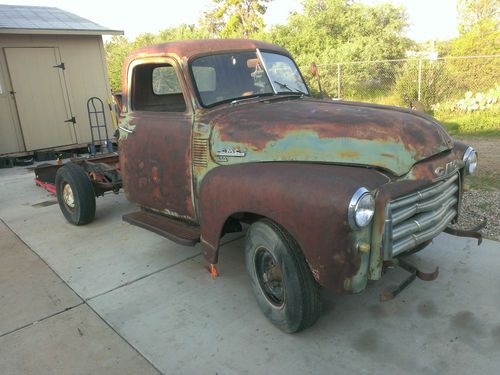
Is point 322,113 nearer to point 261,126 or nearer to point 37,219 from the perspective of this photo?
point 261,126

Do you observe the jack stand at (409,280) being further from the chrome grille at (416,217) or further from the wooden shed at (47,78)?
the wooden shed at (47,78)

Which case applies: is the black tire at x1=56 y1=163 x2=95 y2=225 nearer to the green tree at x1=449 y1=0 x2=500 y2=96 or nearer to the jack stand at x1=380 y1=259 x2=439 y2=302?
the jack stand at x1=380 y1=259 x2=439 y2=302

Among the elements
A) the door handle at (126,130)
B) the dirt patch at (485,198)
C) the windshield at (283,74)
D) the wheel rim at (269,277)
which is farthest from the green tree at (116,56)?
the wheel rim at (269,277)

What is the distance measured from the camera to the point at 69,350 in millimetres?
2824

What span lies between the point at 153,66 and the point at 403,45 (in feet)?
62.8

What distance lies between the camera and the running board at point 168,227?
3.49 metres

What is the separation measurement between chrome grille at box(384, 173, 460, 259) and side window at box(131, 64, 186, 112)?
2334 millimetres

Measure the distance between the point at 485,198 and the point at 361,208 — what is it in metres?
3.59

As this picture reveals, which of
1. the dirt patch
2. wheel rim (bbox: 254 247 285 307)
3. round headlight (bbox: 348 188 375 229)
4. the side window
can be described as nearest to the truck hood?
round headlight (bbox: 348 188 375 229)

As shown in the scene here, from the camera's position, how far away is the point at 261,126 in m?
2.96

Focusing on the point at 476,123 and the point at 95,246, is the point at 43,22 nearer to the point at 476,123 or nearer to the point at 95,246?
the point at 95,246

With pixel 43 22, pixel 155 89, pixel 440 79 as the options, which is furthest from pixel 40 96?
pixel 440 79

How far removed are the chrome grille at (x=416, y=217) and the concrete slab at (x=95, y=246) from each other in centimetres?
228

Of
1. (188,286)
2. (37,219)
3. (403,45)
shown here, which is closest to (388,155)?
(188,286)
